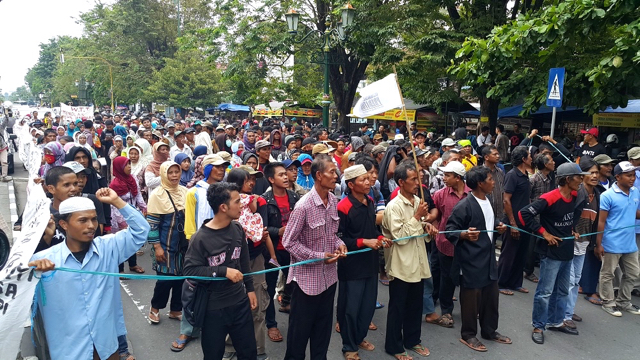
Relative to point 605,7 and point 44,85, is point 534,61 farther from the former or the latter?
point 44,85

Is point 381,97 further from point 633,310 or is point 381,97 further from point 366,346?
point 633,310

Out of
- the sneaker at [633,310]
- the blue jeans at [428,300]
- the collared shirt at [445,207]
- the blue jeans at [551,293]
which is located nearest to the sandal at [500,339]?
the blue jeans at [551,293]

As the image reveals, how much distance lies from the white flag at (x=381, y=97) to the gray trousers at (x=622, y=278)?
3260mm

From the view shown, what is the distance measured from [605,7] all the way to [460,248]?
5044mm

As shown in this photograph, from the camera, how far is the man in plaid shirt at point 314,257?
12.6 feet

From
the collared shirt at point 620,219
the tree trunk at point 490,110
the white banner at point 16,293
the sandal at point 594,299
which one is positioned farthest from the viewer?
the tree trunk at point 490,110

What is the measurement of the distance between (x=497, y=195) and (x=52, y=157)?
22.9ft

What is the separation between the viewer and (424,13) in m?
13.8

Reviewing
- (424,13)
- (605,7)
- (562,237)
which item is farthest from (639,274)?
(424,13)

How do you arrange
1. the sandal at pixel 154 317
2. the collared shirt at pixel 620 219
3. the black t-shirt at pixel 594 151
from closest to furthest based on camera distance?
the sandal at pixel 154 317 < the collared shirt at pixel 620 219 < the black t-shirt at pixel 594 151

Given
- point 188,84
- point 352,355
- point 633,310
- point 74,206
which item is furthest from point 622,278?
point 188,84

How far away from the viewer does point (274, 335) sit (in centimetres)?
480

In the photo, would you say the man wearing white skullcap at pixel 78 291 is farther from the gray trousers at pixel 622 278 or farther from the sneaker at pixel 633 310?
the sneaker at pixel 633 310

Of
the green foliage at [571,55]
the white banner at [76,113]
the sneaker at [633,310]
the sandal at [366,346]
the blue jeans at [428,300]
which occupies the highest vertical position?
the green foliage at [571,55]
